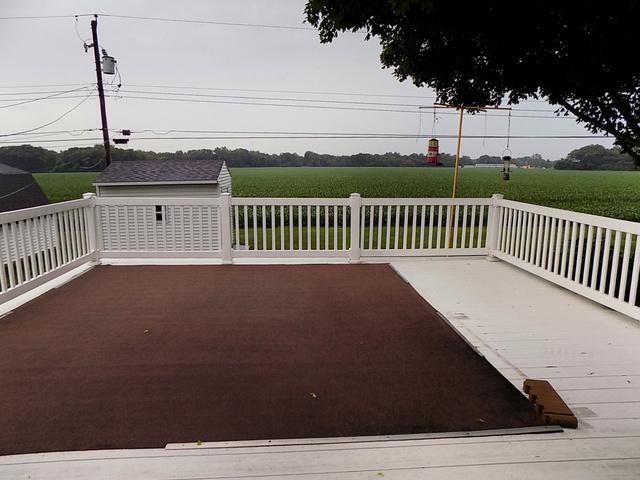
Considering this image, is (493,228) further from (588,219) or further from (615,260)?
(615,260)

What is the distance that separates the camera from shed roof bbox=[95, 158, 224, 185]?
7.79 m

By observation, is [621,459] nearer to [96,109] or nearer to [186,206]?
[186,206]

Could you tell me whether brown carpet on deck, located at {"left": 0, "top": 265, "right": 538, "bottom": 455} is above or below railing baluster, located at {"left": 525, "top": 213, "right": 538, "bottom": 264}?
A: below

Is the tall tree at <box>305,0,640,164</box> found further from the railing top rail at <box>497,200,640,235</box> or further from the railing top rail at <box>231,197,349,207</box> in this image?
the railing top rail at <box>231,197,349,207</box>

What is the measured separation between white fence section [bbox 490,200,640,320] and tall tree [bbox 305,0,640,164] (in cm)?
130

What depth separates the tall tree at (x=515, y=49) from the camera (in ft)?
10.4

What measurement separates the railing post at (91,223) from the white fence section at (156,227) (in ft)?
0.15

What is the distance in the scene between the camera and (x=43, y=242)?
393 centimetres

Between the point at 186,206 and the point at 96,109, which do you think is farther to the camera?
the point at 96,109

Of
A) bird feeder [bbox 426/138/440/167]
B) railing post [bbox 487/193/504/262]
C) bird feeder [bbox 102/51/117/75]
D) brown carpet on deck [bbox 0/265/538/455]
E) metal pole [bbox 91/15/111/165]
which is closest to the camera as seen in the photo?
brown carpet on deck [bbox 0/265/538/455]

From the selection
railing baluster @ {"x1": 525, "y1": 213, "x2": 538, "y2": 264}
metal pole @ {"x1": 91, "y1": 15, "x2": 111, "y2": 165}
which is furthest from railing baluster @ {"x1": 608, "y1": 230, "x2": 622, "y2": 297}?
metal pole @ {"x1": 91, "y1": 15, "x2": 111, "y2": 165}

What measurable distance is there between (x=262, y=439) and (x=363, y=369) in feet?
2.68

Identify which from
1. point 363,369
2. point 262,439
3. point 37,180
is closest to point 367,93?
point 37,180

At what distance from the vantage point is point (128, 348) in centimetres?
264
